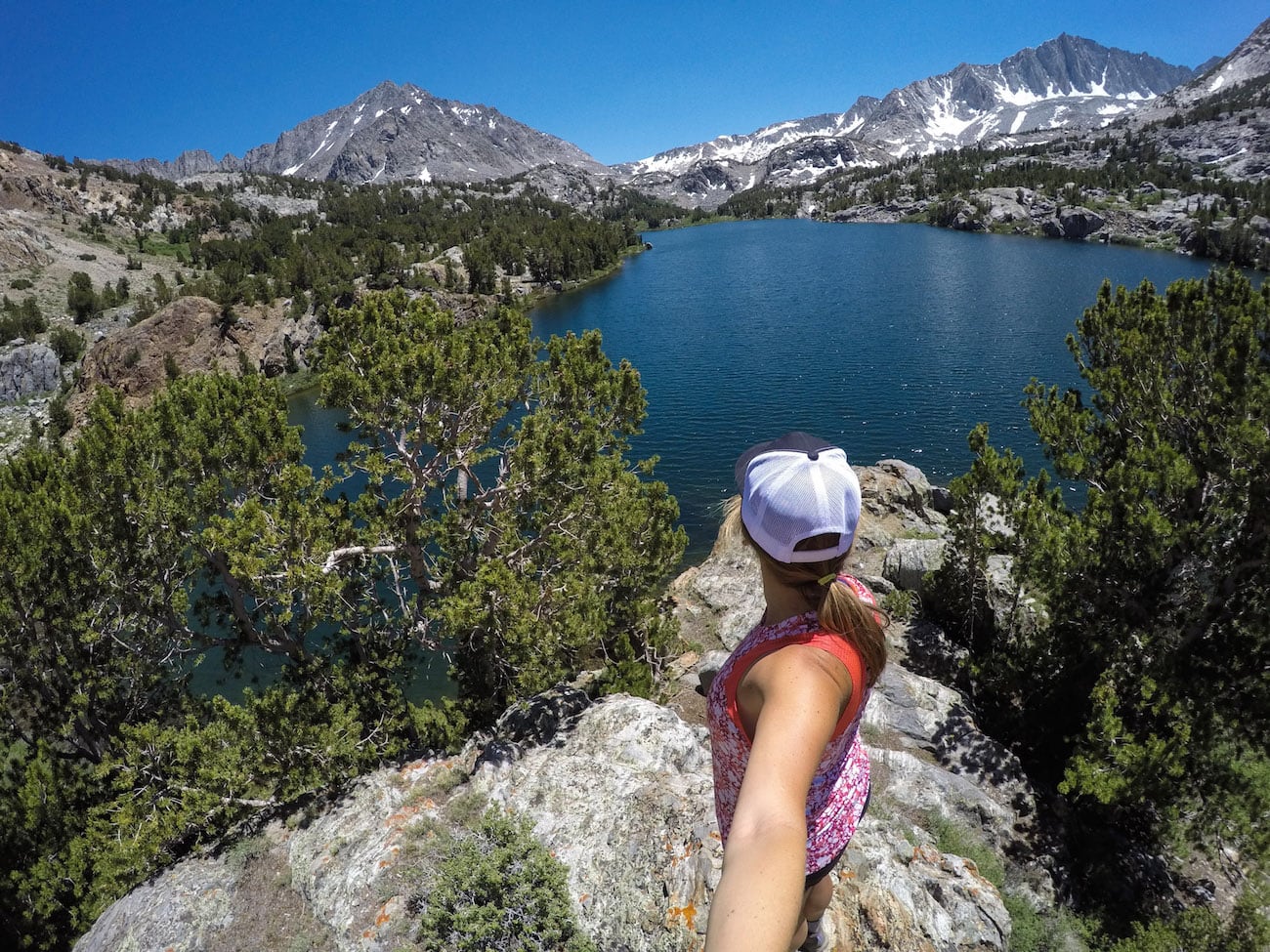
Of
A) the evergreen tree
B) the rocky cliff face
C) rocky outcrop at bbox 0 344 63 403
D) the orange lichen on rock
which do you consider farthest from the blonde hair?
rocky outcrop at bbox 0 344 63 403

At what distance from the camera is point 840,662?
9.23 ft

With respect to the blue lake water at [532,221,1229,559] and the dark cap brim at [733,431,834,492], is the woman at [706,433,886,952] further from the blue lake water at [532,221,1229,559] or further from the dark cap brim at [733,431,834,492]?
the blue lake water at [532,221,1229,559]

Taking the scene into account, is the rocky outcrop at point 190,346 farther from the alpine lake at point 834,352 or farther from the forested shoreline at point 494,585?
the forested shoreline at point 494,585

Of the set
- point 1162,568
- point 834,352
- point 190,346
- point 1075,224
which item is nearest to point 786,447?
point 1162,568

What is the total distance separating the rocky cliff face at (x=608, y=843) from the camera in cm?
964

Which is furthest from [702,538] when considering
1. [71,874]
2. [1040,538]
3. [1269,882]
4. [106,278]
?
[106,278]

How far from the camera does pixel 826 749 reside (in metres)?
3.00

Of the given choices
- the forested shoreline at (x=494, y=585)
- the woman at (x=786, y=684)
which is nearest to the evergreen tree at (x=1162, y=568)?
the forested shoreline at (x=494, y=585)

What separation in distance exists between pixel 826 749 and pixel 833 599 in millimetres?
719

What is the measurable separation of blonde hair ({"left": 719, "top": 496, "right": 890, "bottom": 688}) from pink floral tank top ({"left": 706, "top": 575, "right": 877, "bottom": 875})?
6cm

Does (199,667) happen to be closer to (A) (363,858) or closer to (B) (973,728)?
(A) (363,858)

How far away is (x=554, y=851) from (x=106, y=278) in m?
116

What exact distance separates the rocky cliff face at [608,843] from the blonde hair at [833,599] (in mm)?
7938

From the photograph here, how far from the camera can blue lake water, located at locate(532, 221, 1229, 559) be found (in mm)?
44531
